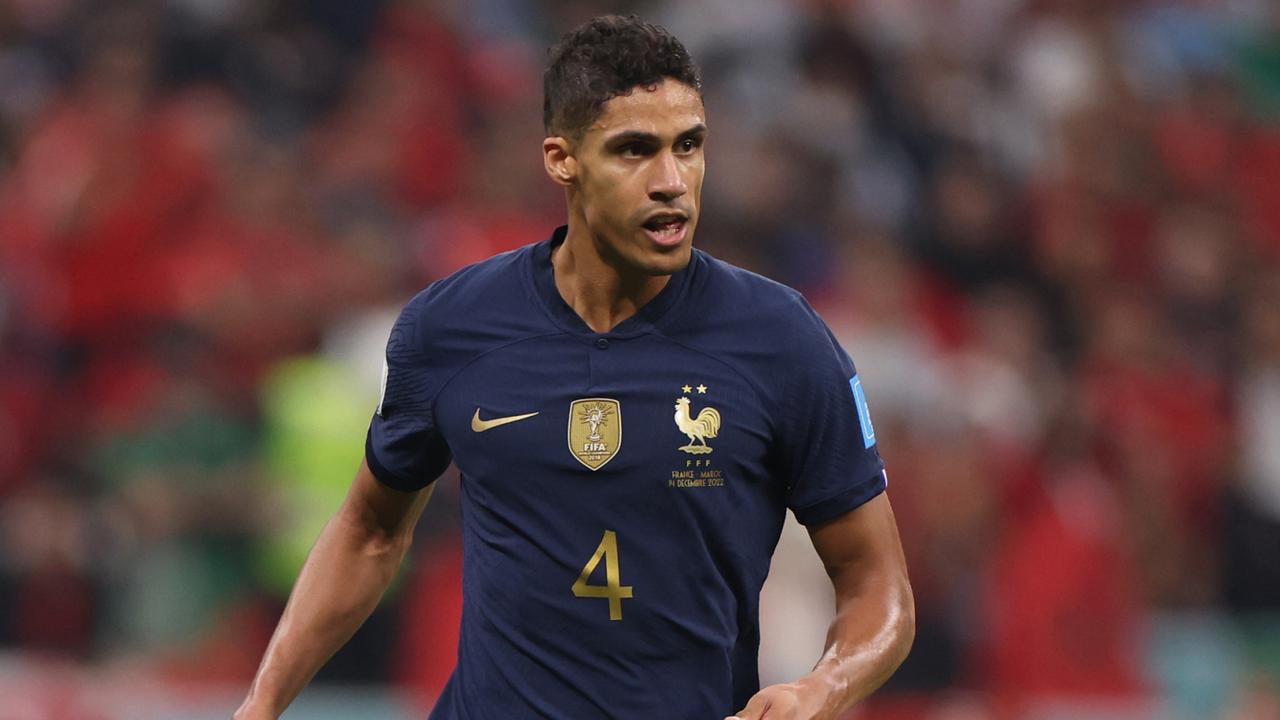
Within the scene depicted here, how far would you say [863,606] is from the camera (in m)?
3.60

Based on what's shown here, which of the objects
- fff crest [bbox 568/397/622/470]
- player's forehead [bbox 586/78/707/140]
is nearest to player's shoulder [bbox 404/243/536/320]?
fff crest [bbox 568/397/622/470]

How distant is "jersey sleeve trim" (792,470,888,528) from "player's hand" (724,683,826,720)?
36 centimetres

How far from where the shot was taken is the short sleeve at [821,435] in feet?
11.8

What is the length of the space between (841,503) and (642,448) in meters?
0.37

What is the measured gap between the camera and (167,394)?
25.6 ft

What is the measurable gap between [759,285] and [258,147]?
229 inches

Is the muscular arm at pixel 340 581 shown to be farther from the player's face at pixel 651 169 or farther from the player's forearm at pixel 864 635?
the player's forearm at pixel 864 635

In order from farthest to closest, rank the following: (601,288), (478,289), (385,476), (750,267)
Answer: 1. (750,267)
2. (385,476)
3. (478,289)
4. (601,288)

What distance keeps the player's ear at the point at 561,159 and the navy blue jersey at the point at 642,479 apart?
0.23 m

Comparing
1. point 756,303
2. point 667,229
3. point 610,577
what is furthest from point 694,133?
point 610,577

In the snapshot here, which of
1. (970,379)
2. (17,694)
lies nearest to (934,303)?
(970,379)

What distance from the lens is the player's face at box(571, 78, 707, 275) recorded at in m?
3.50

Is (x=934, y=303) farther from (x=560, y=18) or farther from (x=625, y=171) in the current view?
(x=625, y=171)

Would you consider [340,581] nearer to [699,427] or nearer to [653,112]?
[699,427]
